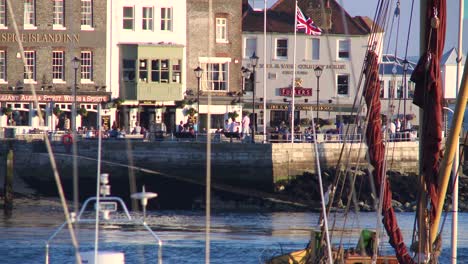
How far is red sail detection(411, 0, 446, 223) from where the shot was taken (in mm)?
13648

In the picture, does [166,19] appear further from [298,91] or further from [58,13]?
[298,91]

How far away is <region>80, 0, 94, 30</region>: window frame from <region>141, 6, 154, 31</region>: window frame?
3.02 m

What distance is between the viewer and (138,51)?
57250mm

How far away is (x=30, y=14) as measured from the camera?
56000 mm

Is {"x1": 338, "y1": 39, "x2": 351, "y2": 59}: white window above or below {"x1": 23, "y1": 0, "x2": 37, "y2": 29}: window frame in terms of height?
below

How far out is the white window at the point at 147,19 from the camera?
58.3 metres

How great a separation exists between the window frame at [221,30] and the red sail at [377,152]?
42674mm

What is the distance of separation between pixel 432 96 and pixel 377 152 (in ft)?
10.3

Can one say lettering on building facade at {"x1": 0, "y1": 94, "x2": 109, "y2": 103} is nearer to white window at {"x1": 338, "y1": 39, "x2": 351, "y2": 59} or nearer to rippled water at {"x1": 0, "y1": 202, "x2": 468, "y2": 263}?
rippled water at {"x1": 0, "y1": 202, "x2": 468, "y2": 263}

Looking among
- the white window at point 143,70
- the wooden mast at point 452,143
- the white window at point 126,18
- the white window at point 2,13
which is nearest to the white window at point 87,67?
the white window at point 143,70

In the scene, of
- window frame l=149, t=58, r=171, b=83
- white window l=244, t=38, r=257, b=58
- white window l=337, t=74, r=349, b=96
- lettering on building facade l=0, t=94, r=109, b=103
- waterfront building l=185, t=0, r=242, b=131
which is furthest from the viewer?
white window l=337, t=74, r=349, b=96

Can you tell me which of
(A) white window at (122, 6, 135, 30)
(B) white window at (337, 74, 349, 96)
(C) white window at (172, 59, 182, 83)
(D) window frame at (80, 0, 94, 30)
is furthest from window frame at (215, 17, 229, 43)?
(B) white window at (337, 74, 349, 96)

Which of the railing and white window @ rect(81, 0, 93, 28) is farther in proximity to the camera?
white window @ rect(81, 0, 93, 28)

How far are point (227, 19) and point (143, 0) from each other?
4.90m
